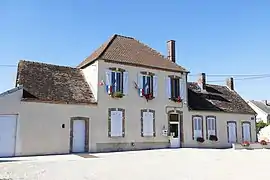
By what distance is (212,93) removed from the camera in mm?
24734

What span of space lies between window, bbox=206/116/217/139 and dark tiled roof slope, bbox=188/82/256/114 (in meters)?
0.68

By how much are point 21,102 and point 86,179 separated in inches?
326

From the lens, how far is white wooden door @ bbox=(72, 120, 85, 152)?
53.8ft

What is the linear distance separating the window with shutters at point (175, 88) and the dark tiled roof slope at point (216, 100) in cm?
140

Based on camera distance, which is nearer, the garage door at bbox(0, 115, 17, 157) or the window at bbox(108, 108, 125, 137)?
the garage door at bbox(0, 115, 17, 157)

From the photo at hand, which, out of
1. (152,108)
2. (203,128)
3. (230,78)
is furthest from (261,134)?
(152,108)

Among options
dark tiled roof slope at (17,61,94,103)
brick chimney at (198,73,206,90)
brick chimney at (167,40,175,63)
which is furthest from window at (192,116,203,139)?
dark tiled roof slope at (17,61,94,103)

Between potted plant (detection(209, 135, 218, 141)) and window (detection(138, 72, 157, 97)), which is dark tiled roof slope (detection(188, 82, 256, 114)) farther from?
window (detection(138, 72, 157, 97))

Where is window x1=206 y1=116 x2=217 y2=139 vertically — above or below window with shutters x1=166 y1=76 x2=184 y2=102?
below

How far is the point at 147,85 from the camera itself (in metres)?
19.3

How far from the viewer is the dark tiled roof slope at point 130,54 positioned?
18.6 m

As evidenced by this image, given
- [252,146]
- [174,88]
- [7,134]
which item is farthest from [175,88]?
[7,134]

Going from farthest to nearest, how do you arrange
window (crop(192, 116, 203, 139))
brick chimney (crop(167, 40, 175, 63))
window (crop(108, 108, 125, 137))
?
brick chimney (crop(167, 40, 175, 63)) → window (crop(192, 116, 203, 139)) → window (crop(108, 108, 125, 137))

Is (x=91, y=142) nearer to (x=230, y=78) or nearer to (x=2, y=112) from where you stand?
(x=2, y=112)
